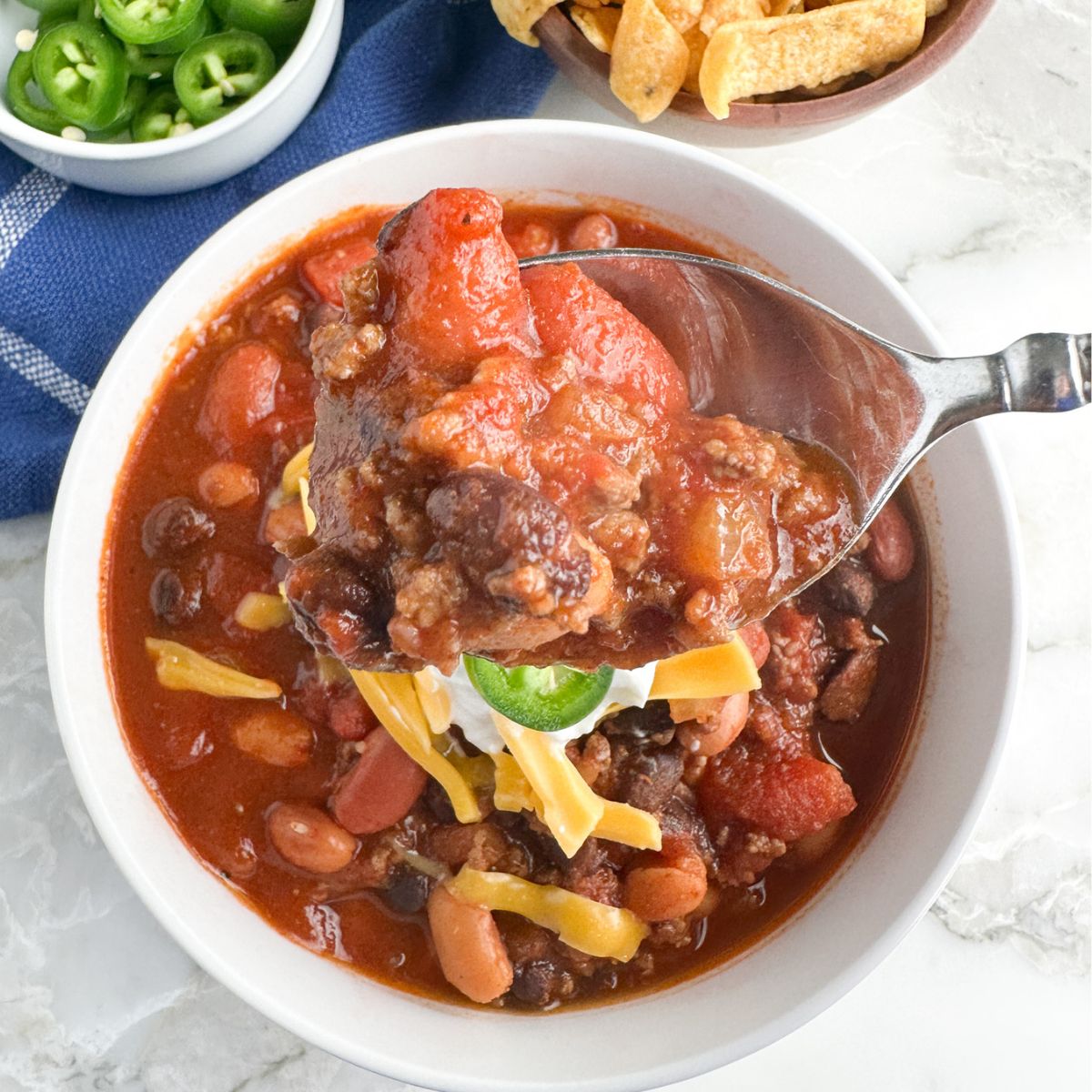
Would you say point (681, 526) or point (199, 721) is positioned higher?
point (681, 526)

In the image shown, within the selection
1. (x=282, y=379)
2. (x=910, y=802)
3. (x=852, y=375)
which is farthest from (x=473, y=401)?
(x=910, y=802)

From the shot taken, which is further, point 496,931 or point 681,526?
point 496,931

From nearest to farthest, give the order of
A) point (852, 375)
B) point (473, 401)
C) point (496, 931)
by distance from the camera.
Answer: point (473, 401) → point (852, 375) → point (496, 931)

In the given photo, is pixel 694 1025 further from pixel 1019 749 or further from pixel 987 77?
pixel 987 77

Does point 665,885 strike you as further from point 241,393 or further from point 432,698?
point 241,393

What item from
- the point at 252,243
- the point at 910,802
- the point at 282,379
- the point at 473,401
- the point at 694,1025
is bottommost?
the point at 694,1025

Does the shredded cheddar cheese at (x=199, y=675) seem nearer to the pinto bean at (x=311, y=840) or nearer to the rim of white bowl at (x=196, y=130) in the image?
the pinto bean at (x=311, y=840)

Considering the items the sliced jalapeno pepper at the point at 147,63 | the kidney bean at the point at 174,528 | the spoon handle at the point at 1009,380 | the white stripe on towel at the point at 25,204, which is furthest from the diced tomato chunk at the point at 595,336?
the white stripe on towel at the point at 25,204
